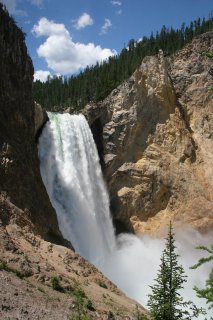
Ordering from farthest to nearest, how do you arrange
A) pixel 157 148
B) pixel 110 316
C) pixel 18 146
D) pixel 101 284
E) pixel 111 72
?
pixel 111 72 < pixel 157 148 < pixel 18 146 < pixel 101 284 < pixel 110 316

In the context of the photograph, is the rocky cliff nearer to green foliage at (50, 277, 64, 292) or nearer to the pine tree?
green foliage at (50, 277, 64, 292)

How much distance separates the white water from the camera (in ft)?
130

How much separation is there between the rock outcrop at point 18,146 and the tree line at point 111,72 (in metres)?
32.7

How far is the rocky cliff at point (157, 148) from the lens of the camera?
A: 45.8 meters

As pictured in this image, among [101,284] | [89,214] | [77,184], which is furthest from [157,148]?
[101,284]

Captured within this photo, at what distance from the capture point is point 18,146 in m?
30.2

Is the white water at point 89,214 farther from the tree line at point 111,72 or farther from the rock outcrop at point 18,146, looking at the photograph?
the tree line at point 111,72

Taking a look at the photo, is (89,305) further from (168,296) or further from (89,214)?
(89,214)

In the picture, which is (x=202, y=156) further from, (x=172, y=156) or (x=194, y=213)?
(x=194, y=213)

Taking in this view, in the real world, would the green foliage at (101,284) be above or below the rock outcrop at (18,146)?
below

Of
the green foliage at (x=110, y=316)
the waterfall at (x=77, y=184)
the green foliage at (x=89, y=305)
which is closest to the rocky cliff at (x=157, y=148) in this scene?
the waterfall at (x=77, y=184)

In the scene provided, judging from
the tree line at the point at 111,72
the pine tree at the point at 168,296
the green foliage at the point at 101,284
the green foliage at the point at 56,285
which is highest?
the tree line at the point at 111,72

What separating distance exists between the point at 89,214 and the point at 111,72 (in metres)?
37.1

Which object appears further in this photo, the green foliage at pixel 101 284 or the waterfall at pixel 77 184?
the waterfall at pixel 77 184
